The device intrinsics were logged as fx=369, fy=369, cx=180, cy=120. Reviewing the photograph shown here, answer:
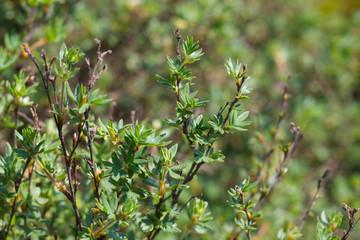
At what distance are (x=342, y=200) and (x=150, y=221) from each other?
174 cm

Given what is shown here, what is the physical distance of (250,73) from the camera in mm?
3027

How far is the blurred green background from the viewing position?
7.55ft

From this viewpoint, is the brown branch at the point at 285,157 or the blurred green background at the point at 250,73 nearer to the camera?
the brown branch at the point at 285,157

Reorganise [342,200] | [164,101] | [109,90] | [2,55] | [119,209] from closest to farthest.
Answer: [119,209] → [2,55] → [342,200] → [109,90] → [164,101]

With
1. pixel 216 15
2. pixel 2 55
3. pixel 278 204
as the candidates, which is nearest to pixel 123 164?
pixel 2 55

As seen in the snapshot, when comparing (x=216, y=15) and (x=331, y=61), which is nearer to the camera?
(x=216, y=15)

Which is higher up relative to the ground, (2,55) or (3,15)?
(3,15)

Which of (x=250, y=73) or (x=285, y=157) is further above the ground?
(x=250, y=73)

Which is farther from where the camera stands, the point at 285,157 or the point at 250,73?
the point at 250,73

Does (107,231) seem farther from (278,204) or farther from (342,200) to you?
(342,200)

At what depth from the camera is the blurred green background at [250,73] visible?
7.55 ft

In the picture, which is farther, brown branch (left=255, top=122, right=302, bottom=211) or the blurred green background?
the blurred green background

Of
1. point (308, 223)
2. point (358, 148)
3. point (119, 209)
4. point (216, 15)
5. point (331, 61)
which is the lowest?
point (308, 223)

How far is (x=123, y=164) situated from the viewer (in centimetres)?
105
